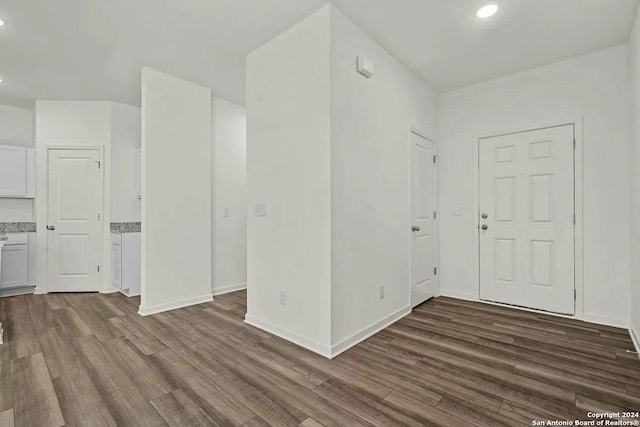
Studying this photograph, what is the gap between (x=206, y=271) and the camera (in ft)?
13.0

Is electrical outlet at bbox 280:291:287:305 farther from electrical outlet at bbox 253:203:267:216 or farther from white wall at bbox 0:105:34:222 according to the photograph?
white wall at bbox 0:105:34:222

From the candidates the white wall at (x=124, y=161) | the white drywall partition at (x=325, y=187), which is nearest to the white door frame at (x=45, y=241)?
the white wall at (x=124, y=161)

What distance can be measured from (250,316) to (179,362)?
889mm

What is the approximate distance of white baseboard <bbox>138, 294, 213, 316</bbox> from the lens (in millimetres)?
3434

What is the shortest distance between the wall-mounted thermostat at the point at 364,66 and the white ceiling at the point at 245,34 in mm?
284

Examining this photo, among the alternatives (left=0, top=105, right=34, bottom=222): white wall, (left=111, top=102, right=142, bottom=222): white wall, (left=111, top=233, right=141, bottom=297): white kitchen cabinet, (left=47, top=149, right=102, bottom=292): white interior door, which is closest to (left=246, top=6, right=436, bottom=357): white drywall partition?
(left=111, top=233, right=141, bottom=297): white kitchen cabinet

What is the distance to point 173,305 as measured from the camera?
363 centimetres

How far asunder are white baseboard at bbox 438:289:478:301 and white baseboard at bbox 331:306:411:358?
1014 millimetres

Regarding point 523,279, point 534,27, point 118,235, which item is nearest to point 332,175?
point 534,27

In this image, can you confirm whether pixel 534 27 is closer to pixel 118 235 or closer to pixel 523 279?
pixel 523 279

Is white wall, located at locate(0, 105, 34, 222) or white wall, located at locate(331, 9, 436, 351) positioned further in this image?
white wall, located at locate(0, 105, 34, 222)

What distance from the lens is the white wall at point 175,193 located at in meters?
3.48

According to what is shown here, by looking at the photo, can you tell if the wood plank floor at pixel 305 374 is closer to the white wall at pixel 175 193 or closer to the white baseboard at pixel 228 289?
the white wall at pixel 175 193

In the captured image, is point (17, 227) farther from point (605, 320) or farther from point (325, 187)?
point (605, 320)
